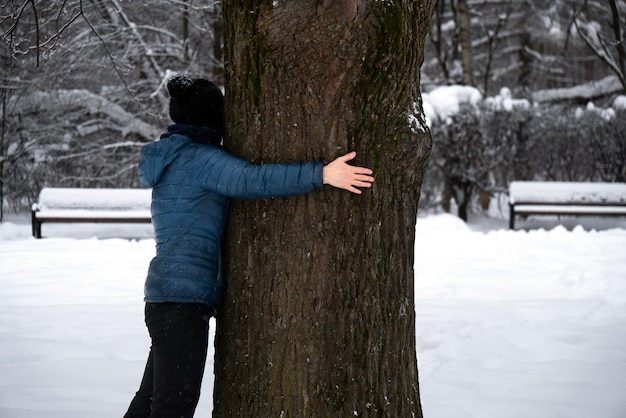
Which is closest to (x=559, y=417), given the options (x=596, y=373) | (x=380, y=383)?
(x=596, y=373)

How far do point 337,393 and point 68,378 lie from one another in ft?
6.83

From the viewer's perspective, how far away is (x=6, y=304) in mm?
5402

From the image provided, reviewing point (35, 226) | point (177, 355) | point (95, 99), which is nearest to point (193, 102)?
point (177, 355)

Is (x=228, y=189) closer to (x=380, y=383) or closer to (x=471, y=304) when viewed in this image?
(x=380, y=383)

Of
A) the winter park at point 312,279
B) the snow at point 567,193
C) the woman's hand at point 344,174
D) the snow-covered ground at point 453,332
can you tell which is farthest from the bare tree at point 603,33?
the woman's hand at point 344,174

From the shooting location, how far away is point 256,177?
2266 millimetres

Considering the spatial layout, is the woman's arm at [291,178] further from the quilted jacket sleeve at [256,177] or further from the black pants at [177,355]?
the black pants at [177,355]

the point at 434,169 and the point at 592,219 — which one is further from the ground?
the point at 434,169

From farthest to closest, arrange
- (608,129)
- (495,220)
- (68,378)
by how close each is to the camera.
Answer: (495,220) < (608,129) < (68,378)

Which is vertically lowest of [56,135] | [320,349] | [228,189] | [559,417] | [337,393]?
[559,417]

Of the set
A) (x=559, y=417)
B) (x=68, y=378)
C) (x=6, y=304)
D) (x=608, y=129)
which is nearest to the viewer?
(x=559, y=417)

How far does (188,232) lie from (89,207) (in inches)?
370

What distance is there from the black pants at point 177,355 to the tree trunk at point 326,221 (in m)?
0.15

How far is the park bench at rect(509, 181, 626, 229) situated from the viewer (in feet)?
38.5
